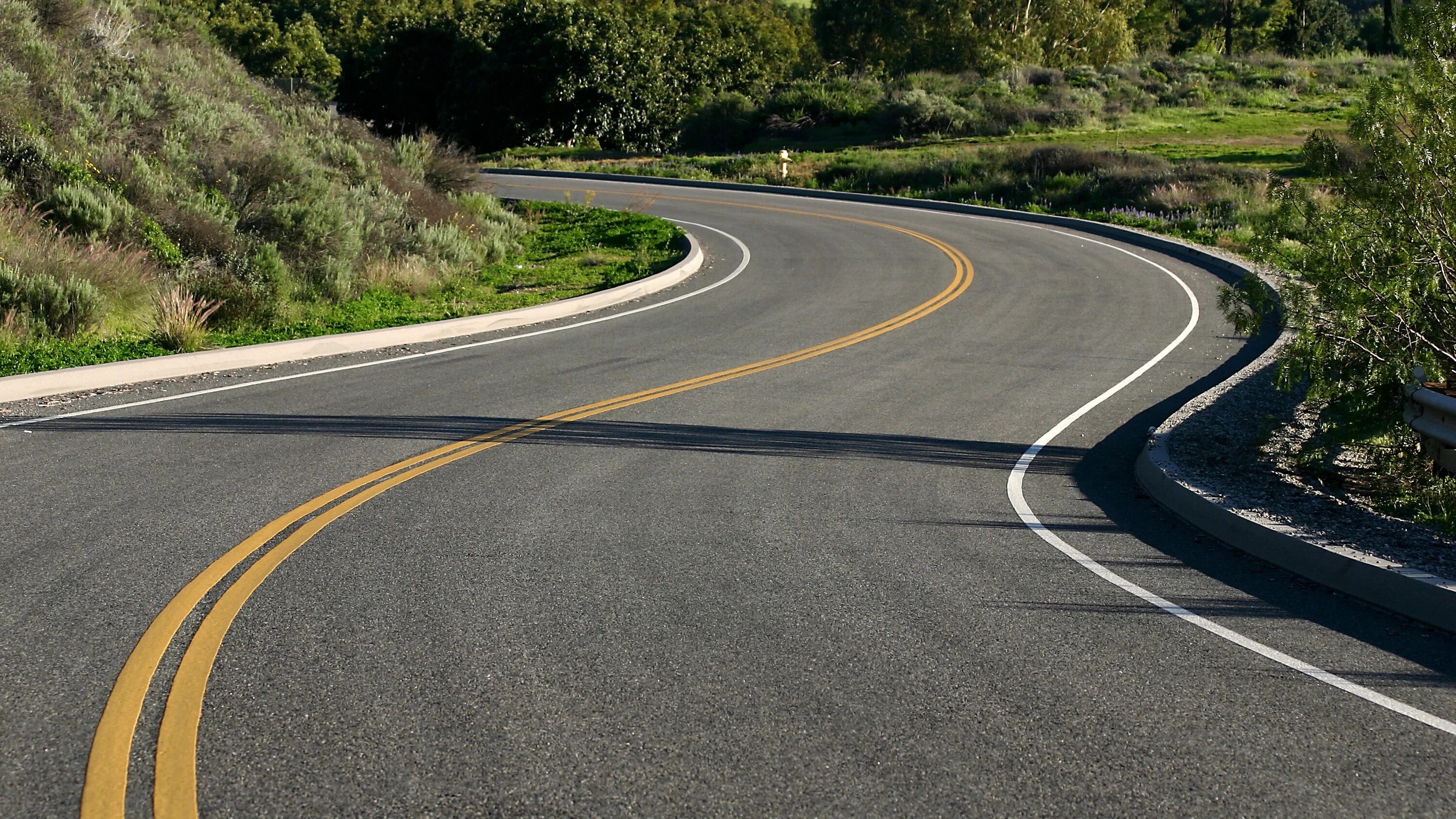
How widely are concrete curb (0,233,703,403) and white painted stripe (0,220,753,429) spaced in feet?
1.79

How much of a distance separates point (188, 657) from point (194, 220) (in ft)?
43.4

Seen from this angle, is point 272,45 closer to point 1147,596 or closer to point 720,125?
point 720,125

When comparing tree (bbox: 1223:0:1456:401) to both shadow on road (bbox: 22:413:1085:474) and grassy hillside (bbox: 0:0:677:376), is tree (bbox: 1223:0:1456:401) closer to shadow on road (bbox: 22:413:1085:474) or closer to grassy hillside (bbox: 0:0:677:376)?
shadow on road (bbox: 22:413:1085:474)

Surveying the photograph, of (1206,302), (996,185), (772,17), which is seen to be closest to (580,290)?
(1206,302)

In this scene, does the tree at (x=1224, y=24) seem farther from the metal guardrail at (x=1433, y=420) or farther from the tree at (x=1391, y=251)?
the metal guardrail at (x=1433, y=420)

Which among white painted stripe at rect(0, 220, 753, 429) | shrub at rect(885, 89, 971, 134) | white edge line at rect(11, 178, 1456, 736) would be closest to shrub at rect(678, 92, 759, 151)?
shrub at rect(885, 89, 971, 134)

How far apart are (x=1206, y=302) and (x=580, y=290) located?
32.7ft

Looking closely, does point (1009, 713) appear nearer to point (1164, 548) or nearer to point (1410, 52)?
point (1164, 548)

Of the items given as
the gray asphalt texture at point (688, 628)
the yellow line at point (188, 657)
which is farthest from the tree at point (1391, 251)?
the yellow line at point (188, 657)

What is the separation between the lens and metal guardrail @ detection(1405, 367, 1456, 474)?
743cm

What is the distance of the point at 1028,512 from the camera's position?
7.80 meters

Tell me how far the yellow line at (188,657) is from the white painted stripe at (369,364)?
11.1 feet

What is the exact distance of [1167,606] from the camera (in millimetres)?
5973

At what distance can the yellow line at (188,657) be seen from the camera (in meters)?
4.04
